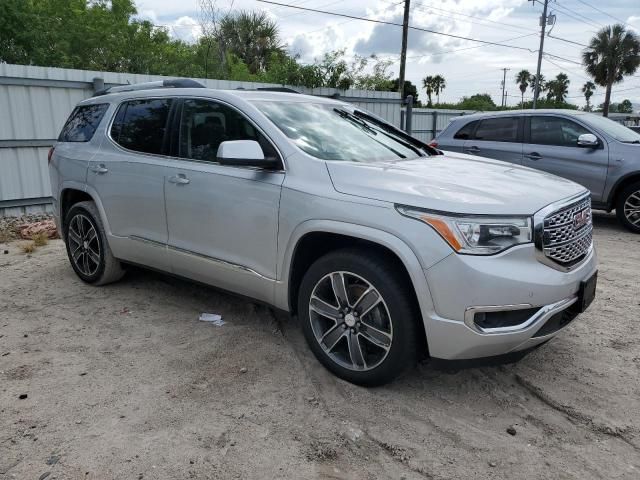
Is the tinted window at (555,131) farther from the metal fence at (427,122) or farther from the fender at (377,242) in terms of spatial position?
the metal fence at (427,122)

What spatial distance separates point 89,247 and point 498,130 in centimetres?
653

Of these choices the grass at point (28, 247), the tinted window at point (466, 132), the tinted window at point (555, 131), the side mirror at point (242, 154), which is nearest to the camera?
the side mirror at point (242, 154)

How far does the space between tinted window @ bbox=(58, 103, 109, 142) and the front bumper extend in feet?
12.1

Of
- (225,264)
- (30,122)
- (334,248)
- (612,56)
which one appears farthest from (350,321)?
(612,56)

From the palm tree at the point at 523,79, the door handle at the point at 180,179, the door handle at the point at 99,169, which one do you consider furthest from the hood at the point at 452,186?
the palm tree at the point at 523,79

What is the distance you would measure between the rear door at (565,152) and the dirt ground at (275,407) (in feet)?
12.7

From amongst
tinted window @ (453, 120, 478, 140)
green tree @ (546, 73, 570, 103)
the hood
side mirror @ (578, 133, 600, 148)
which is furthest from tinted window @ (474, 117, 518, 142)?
green tree @ (546, 73, 570, 103)

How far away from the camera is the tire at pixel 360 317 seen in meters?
2.92

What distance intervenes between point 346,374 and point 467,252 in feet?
3.54

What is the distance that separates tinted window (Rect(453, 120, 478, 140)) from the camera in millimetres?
9070

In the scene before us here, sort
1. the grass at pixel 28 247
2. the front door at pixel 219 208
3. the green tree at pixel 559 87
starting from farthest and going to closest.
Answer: the green tree at pixel 559 87 < the grass at pixel 28 247 < the front door at pixel 219 208

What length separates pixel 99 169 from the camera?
4750mm

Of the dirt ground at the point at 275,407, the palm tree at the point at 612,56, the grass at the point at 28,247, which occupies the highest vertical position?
the palm tree at the point at 612,56

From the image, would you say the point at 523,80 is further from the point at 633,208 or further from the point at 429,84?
the point at 633,208
